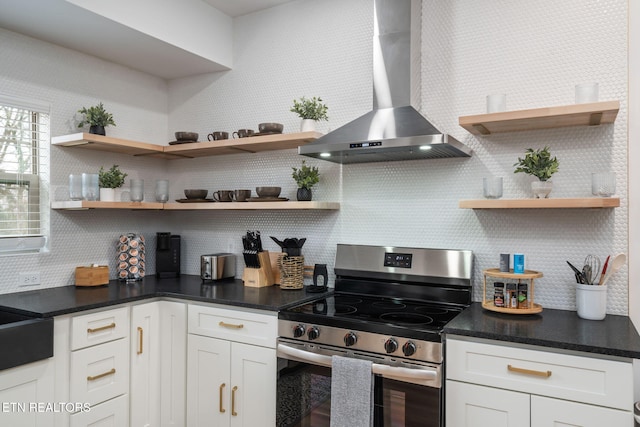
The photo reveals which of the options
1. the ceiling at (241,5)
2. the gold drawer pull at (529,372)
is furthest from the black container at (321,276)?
the ceiling at (241,5)

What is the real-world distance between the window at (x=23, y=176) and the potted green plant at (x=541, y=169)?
2.78 m

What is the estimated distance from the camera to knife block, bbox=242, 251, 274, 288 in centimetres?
282

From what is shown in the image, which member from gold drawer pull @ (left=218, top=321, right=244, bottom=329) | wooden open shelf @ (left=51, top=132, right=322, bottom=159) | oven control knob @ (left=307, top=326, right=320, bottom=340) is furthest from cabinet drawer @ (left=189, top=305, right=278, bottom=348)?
wooden open shelf @ (left=51, top=132, right=322, bottom=159)

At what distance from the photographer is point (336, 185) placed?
2.86 meters

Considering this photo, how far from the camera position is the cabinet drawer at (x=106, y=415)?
7.13ft

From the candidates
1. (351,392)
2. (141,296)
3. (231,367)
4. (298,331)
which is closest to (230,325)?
→ (231,367)

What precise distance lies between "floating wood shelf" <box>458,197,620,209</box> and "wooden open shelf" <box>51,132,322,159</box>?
1.06 m

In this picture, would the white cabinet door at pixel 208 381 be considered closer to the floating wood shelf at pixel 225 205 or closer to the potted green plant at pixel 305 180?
the floating wood shelf at pixel 225 205

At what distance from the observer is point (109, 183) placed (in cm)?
287

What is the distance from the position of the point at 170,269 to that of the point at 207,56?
1.54 metres

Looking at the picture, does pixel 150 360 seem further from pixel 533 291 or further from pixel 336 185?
pixel 533 291

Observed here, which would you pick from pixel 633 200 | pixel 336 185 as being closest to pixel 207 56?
pixel 336 185

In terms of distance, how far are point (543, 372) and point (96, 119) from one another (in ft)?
9.30

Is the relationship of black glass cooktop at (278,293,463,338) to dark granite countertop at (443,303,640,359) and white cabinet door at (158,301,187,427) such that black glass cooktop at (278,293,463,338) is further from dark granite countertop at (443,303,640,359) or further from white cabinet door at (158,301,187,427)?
white cabinet door at (158,301,187,427)
